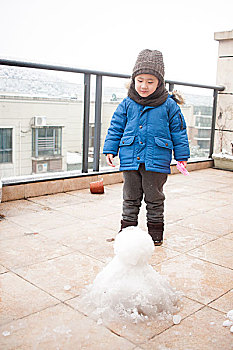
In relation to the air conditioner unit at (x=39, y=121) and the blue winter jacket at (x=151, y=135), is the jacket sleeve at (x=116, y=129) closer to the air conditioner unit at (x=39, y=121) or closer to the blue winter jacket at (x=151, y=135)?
the blue winter jacket at (x=151, y=135)

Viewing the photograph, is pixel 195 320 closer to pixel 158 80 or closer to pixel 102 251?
pixel 102 251

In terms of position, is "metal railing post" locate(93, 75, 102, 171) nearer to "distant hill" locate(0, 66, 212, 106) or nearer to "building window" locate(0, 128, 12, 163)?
"distant hill" locate(0, 66, 212, 106)

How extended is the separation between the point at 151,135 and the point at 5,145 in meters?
1.71

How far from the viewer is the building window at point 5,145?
Answer: 3.76m

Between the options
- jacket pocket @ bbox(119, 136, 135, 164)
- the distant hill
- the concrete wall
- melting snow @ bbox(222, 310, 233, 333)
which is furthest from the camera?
the concrete wall

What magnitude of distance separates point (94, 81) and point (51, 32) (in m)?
15.1

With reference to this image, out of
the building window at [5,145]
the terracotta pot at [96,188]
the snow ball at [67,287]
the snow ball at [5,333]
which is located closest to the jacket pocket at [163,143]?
the snow ball at [67,287]

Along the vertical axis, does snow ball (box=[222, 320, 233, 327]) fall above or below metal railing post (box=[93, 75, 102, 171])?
below

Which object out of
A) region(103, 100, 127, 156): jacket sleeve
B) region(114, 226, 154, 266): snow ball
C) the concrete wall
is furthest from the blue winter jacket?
the concrete wall

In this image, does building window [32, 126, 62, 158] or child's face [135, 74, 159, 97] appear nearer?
child's face [135, 74, 159, 97]

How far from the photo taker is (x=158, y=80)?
Result: 2674 millimetres

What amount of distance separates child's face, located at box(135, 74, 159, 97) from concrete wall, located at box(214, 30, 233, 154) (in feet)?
12.6

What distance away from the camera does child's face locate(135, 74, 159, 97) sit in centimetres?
263

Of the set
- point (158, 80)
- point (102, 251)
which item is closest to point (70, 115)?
point (158, 80)
